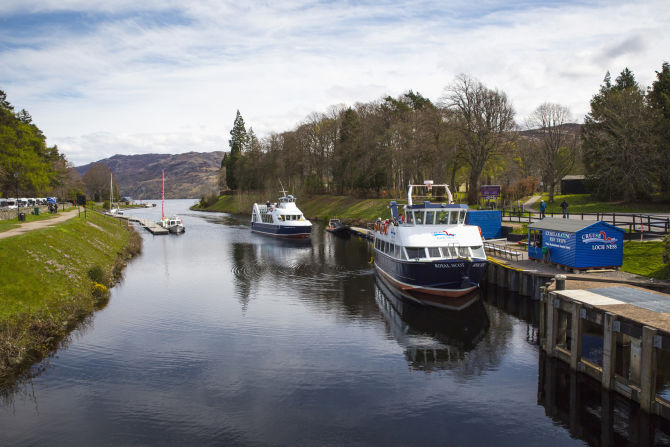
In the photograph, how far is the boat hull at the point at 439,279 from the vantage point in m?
31.8

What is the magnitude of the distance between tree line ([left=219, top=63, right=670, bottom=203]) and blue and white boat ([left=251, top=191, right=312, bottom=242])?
65.4 ft

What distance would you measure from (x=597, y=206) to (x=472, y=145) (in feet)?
63.4

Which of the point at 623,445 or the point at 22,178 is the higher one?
the point at 22,178

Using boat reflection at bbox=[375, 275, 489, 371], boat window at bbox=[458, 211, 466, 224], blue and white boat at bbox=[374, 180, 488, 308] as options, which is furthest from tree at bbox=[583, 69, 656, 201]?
boat reflection at bbox=[375, 275, 489, 371]

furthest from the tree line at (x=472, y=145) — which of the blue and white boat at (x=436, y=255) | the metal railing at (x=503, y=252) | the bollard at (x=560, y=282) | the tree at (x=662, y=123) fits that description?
the bollard at (x=560, y=282)

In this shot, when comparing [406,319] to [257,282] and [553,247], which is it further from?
[257,282]

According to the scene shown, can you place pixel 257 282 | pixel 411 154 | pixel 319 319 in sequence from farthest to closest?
pixel 411 154 → pixel 257 282 → pixel 319 319

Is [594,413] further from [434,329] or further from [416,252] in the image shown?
[416,252]

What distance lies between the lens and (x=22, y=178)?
72312 millimetres

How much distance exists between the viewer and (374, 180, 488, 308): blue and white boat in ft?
105

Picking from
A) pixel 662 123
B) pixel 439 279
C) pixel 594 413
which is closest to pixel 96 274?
pixel 439 279

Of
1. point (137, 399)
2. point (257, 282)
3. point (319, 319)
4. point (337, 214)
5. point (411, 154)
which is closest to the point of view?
point (137, 399)

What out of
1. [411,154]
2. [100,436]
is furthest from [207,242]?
[100,436]

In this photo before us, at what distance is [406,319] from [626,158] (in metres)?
50.0
